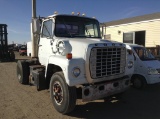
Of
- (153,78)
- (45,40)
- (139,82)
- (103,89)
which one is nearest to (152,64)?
(153,78)

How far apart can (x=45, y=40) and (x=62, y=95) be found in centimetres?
223

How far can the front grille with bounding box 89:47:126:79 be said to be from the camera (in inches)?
192

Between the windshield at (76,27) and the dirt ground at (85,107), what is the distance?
2215 mm

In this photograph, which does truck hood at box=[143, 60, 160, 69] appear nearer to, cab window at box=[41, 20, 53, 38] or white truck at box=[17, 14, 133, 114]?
white truck at box=[17, 14, 133, 114]

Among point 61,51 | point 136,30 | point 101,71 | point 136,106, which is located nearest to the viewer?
point 101,71

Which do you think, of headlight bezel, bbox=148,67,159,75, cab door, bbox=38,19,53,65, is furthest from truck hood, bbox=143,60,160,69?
cab door, bbox=38,19,53,65

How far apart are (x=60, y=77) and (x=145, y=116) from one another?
2433 millimetres

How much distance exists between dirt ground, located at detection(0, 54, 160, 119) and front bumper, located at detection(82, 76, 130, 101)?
578 millimetres

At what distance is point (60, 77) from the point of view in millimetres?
5074

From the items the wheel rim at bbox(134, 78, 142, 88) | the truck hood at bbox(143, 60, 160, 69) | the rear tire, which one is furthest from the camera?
the rear tire

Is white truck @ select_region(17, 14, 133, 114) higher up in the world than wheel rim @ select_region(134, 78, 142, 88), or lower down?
higher up

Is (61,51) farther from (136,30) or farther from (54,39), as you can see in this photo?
(136,30)

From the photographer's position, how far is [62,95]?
5.09 m

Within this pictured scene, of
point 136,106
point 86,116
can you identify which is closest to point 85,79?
point 86,116
